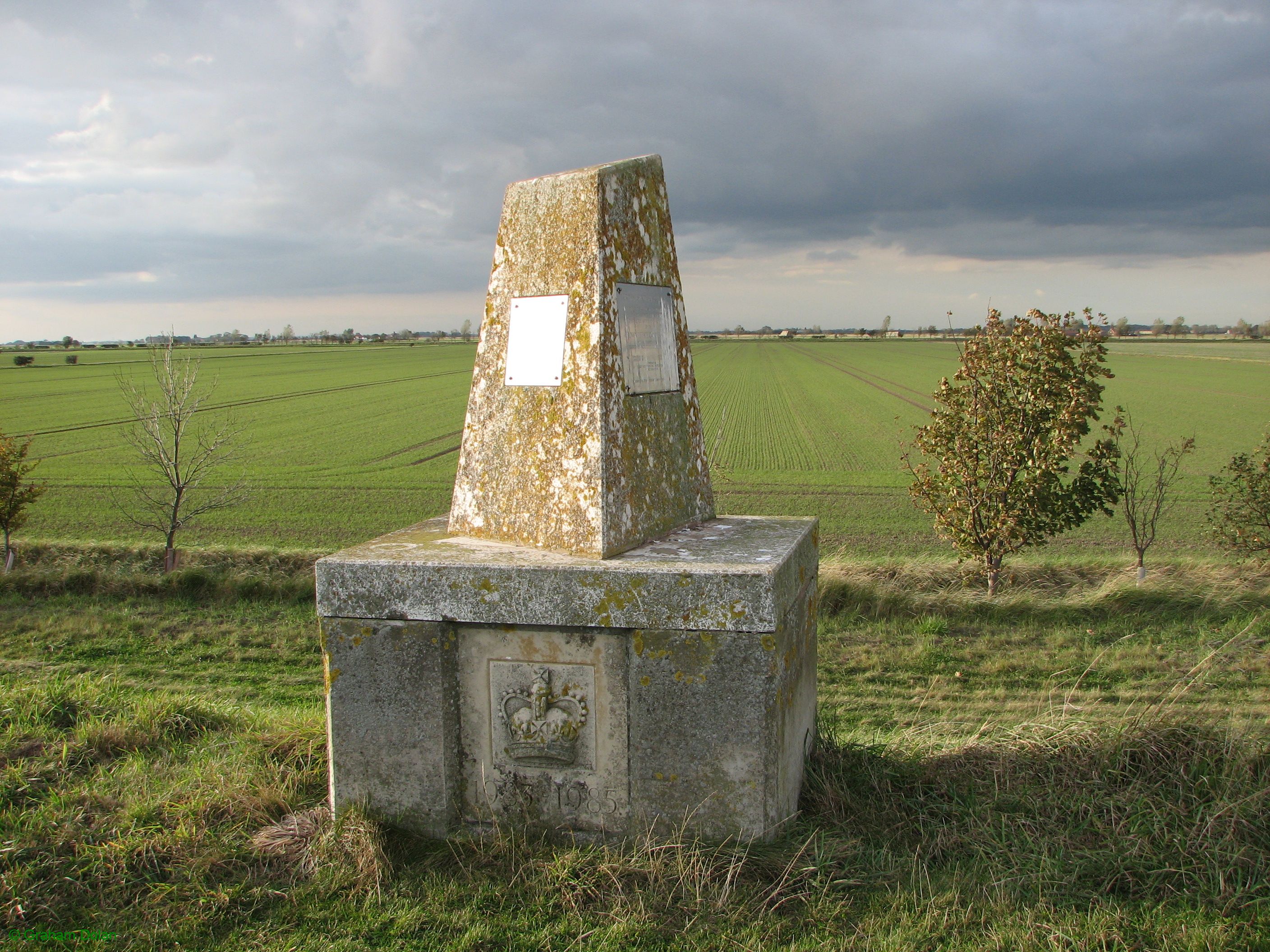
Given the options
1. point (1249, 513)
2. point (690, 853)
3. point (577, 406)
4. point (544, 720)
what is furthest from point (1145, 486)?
point (544, 720)

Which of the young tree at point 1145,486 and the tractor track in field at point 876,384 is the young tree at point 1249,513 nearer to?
the young tree at point 1145,486

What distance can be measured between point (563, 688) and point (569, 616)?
344mm

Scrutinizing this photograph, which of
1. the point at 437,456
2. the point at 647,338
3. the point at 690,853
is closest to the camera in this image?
the point at 690,853

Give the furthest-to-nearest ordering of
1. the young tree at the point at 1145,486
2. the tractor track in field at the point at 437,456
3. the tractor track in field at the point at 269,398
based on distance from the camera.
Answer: the tractor track in field at the point at 269,398
the tractor track in field at the point at 437,456
the young tree at the point at 1145,486

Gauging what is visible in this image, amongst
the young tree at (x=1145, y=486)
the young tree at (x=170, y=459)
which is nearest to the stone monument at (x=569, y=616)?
the young tree at (x=1145, y=486)

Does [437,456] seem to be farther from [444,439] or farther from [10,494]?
[10,494]

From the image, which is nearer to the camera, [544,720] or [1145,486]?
[544,720]

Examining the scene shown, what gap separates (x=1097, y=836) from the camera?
3.61 m

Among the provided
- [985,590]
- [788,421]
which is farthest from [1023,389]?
[788,421]

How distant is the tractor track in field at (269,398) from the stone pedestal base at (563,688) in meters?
22.8

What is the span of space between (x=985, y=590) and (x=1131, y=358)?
92072 millimetres

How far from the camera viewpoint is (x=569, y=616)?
357 cm

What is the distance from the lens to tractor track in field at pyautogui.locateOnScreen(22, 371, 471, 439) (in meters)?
34.3

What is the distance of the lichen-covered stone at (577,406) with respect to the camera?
3947 millimetres
